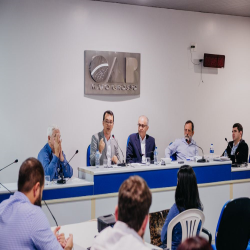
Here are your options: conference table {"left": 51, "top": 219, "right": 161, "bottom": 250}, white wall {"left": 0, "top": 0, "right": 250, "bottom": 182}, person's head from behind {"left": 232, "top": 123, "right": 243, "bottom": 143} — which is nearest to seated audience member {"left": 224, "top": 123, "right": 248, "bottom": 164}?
person's head from behind {"left": 232, "top": 123, "right": 243, "bottom": 143}

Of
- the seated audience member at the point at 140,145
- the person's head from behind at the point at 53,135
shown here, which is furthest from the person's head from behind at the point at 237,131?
the person's head from behind at the point at 53,135

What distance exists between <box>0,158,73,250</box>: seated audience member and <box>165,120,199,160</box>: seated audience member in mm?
4021

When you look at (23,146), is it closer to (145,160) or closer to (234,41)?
(145,160)

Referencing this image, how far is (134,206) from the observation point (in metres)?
1.61

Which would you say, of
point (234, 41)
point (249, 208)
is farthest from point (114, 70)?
point (249, 208)

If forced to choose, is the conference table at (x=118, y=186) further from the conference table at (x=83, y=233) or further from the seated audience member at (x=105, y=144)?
the conference table at (x=83, y=233)

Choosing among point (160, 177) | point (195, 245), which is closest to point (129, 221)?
point (195, 245)

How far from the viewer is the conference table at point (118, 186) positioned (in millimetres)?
3943

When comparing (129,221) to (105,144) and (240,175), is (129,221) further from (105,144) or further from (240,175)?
(240,175)

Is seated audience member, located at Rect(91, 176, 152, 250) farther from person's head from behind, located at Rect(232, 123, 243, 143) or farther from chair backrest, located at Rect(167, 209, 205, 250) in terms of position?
person's head from behind, located at Rect(232, 123, 243, 143)

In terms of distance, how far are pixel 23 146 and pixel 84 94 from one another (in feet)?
4.22

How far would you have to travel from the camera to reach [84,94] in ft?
19.5

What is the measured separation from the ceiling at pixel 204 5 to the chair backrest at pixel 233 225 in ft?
14.1

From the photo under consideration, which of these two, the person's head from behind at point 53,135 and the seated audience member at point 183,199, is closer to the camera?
the seated audience member at point 183,199
